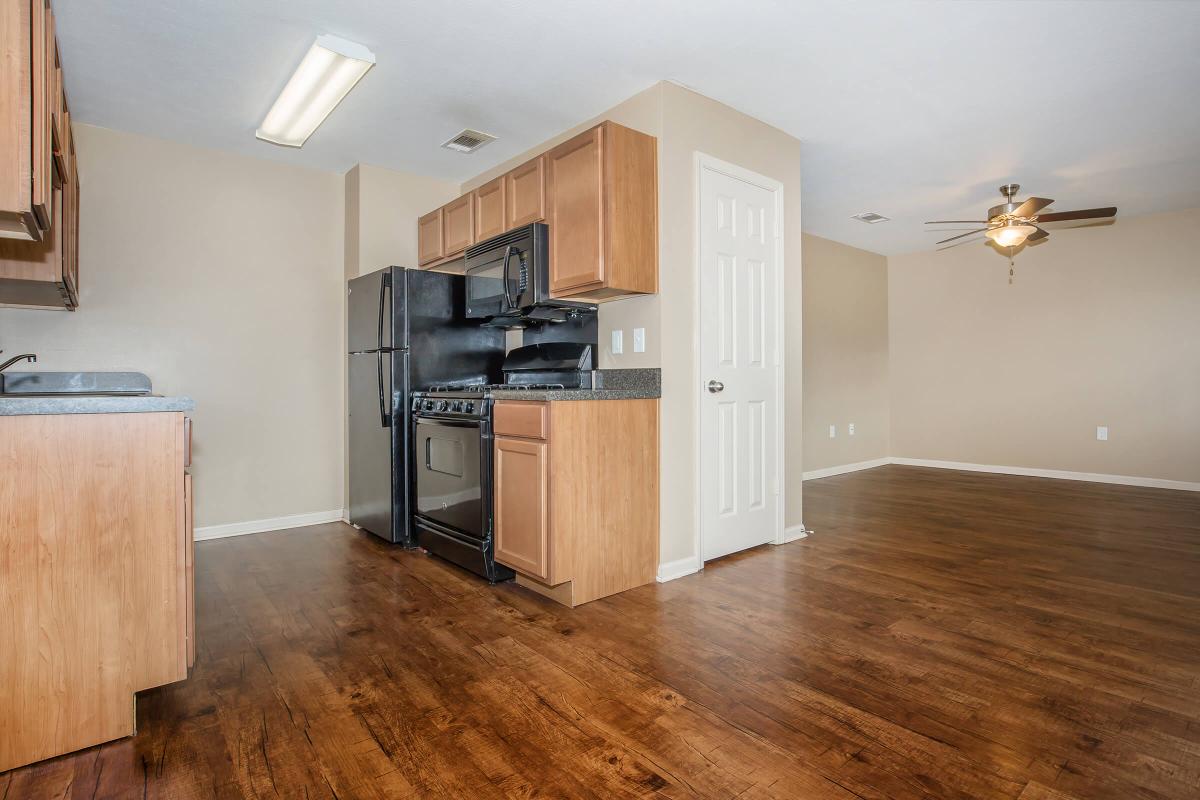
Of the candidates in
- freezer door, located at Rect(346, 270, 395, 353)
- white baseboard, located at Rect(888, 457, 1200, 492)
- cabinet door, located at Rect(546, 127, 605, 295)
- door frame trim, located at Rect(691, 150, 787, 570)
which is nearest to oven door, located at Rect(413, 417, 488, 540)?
freezer door, located at Rect(346, 270, 395, 353)

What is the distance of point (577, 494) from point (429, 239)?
2.47 meters

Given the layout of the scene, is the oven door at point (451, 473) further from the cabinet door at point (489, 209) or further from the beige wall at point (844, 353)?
the beige wall at point (844, 353)

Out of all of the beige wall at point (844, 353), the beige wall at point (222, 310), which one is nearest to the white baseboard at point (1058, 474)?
the beige wall at point (844, 353)

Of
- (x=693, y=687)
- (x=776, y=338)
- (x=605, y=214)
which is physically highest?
(x=605, y=214)

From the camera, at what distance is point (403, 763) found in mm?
1505

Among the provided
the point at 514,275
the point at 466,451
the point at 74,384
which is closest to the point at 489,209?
the point at 514,275

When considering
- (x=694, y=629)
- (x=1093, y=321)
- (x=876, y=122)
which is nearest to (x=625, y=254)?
(x=694, y=629)

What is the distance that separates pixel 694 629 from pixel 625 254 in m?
1.67

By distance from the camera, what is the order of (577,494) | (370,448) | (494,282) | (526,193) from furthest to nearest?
(370,448) → (494,282) → (526,193) → (577,494)

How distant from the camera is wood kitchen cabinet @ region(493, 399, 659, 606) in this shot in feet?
8.34

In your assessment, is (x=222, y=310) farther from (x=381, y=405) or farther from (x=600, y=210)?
(x=600, y=210)

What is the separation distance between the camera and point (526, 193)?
3.30 meters

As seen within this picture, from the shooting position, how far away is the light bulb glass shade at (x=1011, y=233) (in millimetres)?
4613

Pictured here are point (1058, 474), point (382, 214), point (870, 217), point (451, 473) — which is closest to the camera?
point (451, 473)
